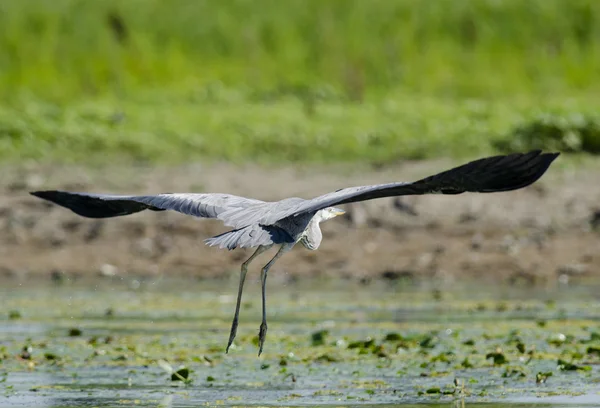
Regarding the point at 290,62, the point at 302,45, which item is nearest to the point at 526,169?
the point at 290,62

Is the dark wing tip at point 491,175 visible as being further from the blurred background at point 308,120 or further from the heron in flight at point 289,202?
the blurred background at point 308,120

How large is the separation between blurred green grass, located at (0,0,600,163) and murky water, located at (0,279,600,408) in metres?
7.18

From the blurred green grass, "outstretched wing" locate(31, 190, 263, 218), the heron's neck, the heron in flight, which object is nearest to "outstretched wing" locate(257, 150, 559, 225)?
the heron in flight

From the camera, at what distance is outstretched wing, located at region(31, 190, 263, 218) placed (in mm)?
9227

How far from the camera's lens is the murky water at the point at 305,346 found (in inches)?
365

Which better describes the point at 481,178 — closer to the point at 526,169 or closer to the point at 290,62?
the point at 526,169

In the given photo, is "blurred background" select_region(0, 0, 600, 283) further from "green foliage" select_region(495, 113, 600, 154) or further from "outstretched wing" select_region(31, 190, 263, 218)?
"outstretched wing" select_region(31, 190, 263, 218)

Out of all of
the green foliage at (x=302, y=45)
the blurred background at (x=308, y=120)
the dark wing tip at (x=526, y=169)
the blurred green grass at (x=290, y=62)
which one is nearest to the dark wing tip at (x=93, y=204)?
the dark wing tip at (x=526, y=169)

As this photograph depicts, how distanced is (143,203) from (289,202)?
95cm

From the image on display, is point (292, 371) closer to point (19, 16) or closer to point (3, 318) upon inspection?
point (3, 318)

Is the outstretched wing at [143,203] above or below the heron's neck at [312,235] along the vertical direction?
above

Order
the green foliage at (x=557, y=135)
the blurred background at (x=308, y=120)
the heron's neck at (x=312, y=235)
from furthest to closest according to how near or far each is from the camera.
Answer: the green foliage at (x=557, y=135)
the blurred background at (x=308, y=120)
the heron's neck at (x=312, y=235)

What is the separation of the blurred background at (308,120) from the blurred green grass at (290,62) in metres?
0.03

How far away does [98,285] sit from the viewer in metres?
15.9
